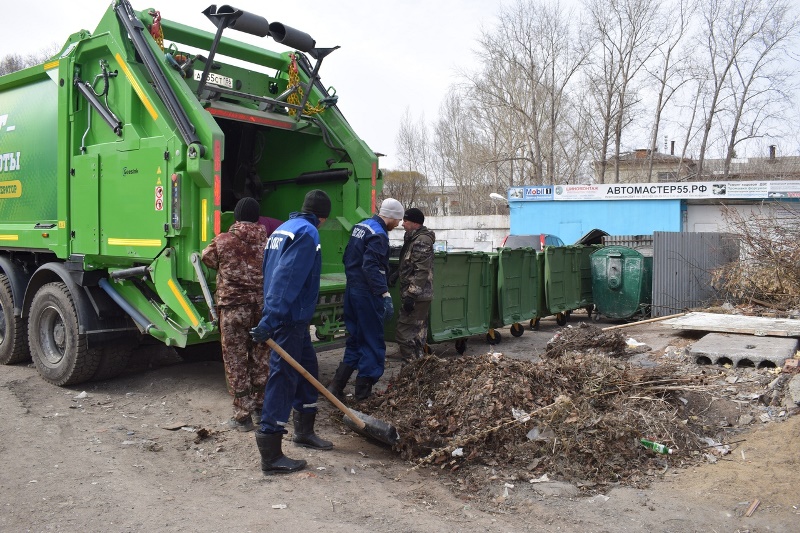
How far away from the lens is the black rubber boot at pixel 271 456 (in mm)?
4078

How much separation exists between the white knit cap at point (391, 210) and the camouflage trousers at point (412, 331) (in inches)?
40.4

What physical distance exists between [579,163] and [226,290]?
27.8 metres

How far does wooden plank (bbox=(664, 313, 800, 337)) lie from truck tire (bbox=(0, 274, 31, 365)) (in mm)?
7253

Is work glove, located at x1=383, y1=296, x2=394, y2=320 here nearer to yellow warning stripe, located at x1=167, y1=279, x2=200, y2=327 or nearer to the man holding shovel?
the man holding shovel

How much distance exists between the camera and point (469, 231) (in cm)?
2378

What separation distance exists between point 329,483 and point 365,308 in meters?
1.83

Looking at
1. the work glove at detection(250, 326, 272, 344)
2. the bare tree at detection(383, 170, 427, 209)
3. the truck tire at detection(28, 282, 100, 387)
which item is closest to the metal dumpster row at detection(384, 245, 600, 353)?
the truck tire at detection(28, 282, 100, 387)

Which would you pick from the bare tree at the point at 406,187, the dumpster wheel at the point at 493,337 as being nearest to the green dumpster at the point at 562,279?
the dumpster wheel at the point at 493,337

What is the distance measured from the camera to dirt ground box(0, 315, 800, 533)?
351 centimetres

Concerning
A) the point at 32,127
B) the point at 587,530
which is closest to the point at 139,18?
the point at 32,127

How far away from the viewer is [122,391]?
608 cm

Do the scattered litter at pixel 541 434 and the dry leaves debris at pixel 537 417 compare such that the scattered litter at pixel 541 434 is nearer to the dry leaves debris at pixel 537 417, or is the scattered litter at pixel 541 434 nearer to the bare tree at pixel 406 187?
the dry leaves debris at pixel 537 417

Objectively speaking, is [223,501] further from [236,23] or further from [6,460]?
[236,23]

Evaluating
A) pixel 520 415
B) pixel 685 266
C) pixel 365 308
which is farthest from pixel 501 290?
pixel 520 415
